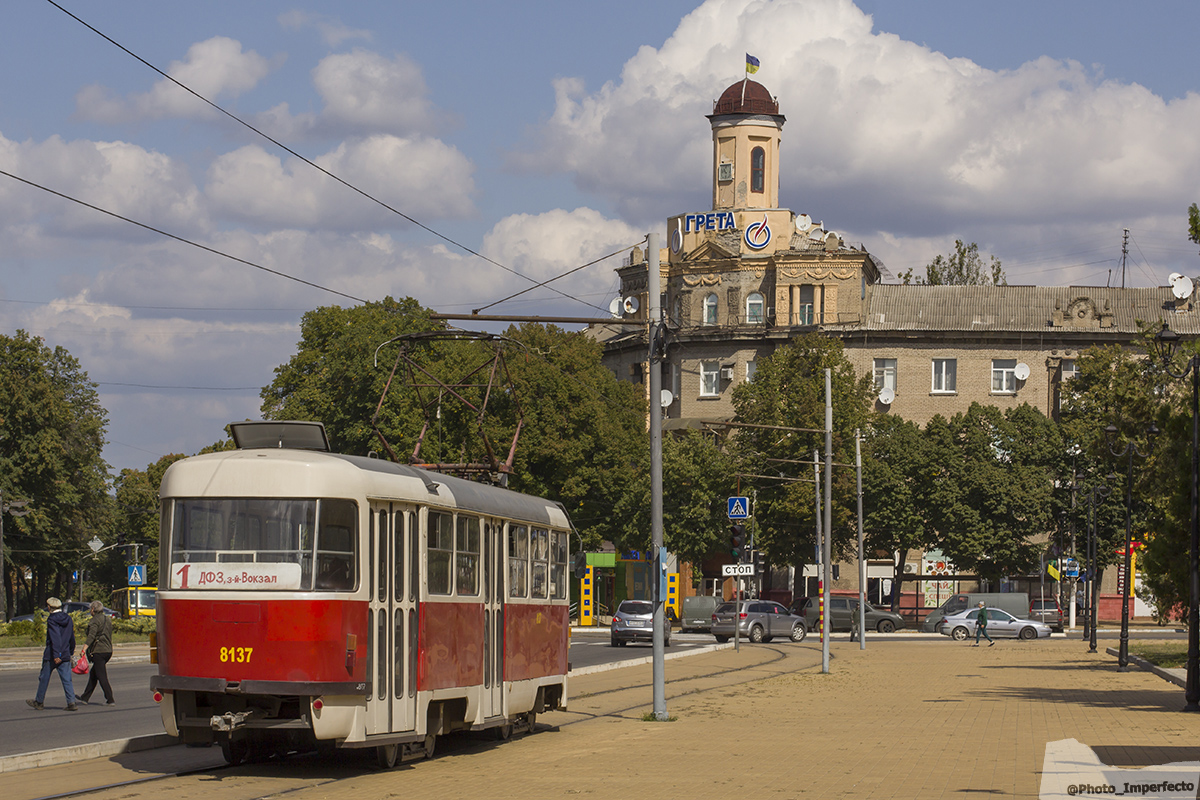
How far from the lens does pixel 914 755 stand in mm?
16031

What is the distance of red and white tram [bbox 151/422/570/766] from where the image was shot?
13.7m

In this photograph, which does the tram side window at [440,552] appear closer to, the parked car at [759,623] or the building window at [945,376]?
the parked car at [759,623]

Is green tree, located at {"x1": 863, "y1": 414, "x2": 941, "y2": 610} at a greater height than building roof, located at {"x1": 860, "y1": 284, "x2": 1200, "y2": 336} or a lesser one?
lesser

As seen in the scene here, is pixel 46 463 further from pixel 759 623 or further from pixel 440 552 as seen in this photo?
pixel 440 552

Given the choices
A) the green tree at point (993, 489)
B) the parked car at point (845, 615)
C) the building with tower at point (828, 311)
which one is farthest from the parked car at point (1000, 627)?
the building with tower at point (828, 311)

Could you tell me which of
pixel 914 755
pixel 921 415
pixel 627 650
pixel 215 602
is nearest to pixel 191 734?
pixel 215 602

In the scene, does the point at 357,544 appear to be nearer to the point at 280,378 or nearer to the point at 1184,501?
the point at 1184,501

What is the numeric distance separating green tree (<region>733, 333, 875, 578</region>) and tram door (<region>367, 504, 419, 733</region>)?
175 feet

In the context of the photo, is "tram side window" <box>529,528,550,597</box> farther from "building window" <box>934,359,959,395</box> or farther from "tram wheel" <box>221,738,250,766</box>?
"building window" <box>934,359,959,395</box>

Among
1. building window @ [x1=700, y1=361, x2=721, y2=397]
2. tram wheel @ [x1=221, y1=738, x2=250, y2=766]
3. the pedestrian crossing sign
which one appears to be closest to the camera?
tram wheel @ [x1=221, y1=738, x2=250, y2=766]

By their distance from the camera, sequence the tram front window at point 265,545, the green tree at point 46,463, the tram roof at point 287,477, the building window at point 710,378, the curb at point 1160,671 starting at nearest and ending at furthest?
the tram front window at point 265,545, the tram roof at point 287,477, the curb at point 1160,671, the green tree at point 46,463, the building window at point 710,378

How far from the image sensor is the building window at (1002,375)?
82188 millimetres

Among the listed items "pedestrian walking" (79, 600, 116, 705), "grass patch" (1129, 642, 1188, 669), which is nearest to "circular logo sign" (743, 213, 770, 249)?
"grass patch" (1129, 642, 1188, 669)

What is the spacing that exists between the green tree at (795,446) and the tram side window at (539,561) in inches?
1907
